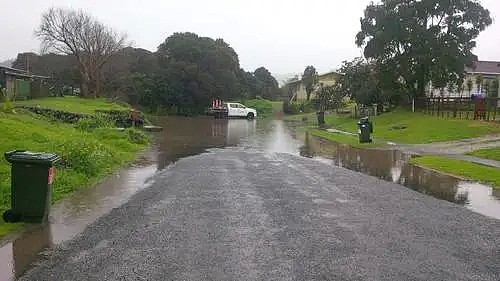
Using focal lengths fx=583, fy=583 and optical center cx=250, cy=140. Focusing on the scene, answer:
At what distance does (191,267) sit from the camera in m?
6.55

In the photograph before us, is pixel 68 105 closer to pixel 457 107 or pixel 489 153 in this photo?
pixel 457 107

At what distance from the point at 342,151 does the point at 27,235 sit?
59.1 feet

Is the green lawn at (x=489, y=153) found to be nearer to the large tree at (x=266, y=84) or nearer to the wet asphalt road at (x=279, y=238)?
the wet asphalt road at (x=279, y=238)

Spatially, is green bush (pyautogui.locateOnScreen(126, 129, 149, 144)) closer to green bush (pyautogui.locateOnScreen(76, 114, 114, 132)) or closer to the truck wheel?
green bush (pyautogui.locateOnScreen(76, 114, 114, 132))

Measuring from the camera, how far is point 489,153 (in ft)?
66.0

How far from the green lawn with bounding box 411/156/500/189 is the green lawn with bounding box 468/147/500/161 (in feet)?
4.48

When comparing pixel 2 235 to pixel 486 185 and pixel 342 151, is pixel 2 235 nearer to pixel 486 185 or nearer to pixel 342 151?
pixel 486 185

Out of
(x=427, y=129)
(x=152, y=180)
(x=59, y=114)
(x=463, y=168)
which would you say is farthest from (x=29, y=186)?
(x=427, y=129)

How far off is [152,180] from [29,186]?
545cm

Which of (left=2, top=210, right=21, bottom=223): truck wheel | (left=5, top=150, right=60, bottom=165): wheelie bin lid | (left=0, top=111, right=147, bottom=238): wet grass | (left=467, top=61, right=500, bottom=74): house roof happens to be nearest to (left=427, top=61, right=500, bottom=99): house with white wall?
(left=467, top=61, right=500, bottom=74): house roof

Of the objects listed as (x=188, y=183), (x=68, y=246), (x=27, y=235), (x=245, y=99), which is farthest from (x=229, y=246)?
(x=245, y=99)

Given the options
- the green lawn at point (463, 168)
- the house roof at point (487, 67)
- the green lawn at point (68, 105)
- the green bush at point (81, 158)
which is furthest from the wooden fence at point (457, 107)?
the green bush at point (81, 158)

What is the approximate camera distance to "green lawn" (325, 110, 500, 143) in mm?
28375

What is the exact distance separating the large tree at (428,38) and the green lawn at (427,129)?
4639mm
